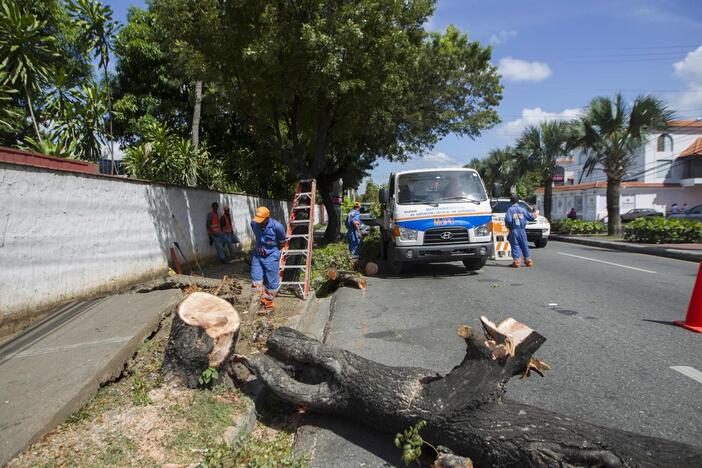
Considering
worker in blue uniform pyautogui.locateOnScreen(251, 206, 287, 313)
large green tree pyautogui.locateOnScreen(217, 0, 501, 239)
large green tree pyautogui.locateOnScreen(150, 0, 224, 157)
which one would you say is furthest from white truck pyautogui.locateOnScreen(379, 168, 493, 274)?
large green tree pyautogui.locateOnScreen(150, 0, 224, 157)

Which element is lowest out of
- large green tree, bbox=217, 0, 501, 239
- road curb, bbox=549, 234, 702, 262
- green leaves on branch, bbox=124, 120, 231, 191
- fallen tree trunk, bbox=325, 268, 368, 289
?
road curb, bbox=549, 234, 702, 262

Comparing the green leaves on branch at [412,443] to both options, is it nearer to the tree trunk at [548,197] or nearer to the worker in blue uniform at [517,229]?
the worker in blue uniform at [517,229]

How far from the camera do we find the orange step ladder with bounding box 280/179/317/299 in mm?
9242

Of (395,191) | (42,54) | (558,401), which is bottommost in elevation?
(558,401)

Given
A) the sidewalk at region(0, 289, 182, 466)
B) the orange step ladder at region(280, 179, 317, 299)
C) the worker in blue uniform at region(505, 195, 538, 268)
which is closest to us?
the sidewalk at region(0, 289, 182, 466)

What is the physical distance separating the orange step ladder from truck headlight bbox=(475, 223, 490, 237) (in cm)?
329

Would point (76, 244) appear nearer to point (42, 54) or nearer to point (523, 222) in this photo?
point (42, 54)

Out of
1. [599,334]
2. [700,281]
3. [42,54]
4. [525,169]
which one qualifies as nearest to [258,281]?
[599,334]

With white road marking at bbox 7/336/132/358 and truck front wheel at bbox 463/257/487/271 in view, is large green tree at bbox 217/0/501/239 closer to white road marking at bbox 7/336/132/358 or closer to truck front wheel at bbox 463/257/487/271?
truck front wheel at bbox 463/257/487/271

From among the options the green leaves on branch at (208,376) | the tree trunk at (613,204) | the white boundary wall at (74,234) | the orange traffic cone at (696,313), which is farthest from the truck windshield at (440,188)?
the tree trunk at (613,204)

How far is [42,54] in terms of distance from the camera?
11.3 metres

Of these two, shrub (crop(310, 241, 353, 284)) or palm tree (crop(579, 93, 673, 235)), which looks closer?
shrub (crop(310, 241, 353, 284))

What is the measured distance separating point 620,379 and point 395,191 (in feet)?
23.0

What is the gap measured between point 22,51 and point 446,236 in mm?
9381
